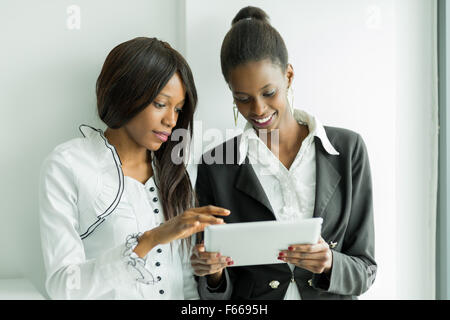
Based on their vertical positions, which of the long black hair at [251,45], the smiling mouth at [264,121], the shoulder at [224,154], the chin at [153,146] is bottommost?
the shoulder at [224,154]

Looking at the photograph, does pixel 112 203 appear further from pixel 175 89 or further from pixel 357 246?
pixel 357 246

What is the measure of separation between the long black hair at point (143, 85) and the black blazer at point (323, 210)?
14cm

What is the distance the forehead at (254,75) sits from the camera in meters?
1.55

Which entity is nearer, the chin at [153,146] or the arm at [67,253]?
the arm at [67,253]

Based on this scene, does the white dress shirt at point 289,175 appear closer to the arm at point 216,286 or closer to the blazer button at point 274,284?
the blazer button at point 274,284

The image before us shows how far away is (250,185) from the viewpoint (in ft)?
5.44

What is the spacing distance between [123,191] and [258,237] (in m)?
0.47

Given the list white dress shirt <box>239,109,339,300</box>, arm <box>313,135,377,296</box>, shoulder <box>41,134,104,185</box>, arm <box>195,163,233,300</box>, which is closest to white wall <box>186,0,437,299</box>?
white dress shirt <box>239,109,339,300</box>

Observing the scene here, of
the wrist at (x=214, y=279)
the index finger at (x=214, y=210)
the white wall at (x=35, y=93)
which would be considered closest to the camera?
the index finger at (x=214, y=210)

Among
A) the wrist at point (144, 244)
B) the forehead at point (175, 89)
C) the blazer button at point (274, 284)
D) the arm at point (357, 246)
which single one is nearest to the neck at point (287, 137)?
the arm at point (357, 246)

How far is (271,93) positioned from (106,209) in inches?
23.5

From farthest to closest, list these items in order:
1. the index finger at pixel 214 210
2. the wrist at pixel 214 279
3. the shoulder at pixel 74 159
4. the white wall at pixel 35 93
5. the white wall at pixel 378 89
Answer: the white wall at pixel 378 89
the white wall at pixel 35 93
the wrist at pixel 214 279
the shoulder at pixel 74 159
the index finger at pixel 214 210

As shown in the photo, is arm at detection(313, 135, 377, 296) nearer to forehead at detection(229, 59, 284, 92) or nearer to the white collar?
the white collar

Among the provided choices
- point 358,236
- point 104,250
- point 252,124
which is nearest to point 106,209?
point 104,250
